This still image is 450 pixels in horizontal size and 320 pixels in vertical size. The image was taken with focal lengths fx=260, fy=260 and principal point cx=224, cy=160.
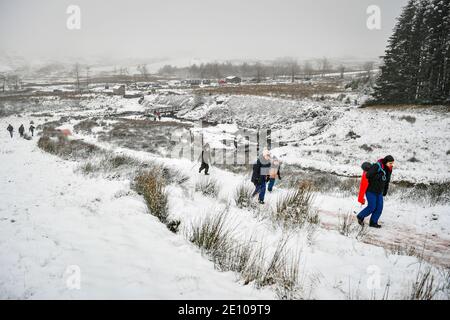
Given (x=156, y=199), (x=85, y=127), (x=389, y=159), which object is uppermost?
(x=389, y=159)

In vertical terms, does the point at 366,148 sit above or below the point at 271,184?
below

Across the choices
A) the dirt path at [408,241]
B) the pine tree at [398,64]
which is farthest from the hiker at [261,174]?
the pine tree at [398,64]

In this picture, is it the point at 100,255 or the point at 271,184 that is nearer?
the point at 100,255

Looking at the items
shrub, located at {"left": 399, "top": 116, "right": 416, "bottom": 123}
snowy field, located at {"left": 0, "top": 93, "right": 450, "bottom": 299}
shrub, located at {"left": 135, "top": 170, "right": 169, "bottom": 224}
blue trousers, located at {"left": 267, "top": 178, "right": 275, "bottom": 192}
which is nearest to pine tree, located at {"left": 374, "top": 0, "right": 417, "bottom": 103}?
shrub, located at {"left": 399, "top": 116, "right": 416, "bottom": 123}

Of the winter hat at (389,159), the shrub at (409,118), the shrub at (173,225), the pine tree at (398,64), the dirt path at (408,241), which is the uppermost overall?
the pine tree at (398,64)

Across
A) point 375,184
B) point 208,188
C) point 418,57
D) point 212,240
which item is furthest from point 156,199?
point 418,57

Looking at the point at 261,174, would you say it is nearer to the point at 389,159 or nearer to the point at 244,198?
the point at 244,198

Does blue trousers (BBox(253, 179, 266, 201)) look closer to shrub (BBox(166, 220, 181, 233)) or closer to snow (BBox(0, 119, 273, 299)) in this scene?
shrub (BBox(166, 220, 181, 233))

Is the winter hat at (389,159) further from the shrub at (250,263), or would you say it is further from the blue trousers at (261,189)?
the shrub at (250,263)

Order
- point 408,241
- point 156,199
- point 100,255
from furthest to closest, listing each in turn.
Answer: point 156,199
point 408,241
point 100,255

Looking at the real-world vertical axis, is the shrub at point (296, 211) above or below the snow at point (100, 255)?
below
